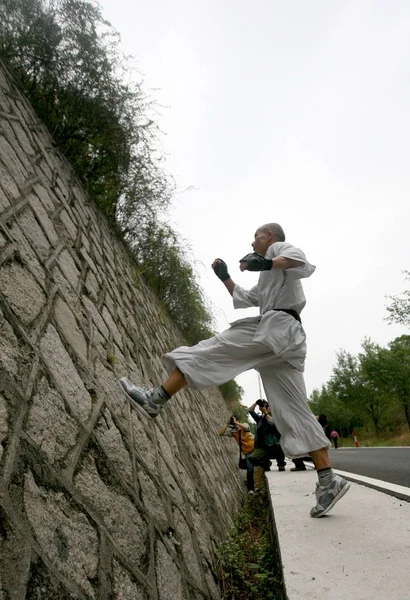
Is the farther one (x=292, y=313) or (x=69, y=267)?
(x=69, y=267)

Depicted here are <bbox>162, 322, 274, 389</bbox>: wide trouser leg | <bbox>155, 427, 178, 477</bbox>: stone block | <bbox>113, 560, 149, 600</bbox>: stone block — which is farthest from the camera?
<bbox>155, 427, 178, 477</bbox>: stone block

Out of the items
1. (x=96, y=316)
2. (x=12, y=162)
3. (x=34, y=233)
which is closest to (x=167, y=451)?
(x=96, y=316)

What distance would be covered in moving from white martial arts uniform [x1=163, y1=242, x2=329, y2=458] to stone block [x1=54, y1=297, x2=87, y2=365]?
18.6 inches

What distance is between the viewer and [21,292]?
6.36 feet

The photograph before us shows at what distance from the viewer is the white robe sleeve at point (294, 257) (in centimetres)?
260

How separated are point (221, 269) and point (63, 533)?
6.60 feet

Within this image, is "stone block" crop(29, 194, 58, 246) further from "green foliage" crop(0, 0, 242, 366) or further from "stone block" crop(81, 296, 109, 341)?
"green foliage" crop(0, 0, 242, 366)

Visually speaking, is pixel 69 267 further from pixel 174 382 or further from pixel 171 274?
pixel 171 274

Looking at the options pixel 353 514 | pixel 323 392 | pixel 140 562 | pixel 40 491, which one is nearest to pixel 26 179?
pixel 40 491

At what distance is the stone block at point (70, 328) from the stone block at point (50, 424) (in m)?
0.49

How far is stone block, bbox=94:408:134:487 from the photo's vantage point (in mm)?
1863

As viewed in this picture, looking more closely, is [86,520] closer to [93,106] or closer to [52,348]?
[52,348]

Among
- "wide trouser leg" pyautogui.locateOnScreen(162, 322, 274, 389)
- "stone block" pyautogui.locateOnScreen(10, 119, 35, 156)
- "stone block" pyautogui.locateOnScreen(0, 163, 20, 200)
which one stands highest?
"stone block" pyautogui.locateOnScreen(10, 119, 35, 156)

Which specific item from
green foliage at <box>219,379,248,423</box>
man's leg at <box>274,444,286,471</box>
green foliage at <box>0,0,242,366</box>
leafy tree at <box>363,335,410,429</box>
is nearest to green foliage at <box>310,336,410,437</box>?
leafy tree at <box>363,335,410,429</box>
